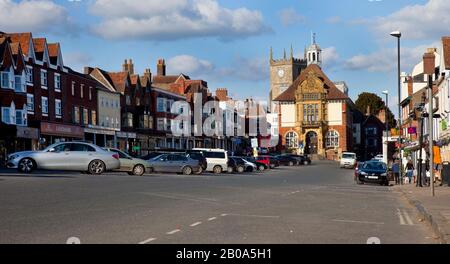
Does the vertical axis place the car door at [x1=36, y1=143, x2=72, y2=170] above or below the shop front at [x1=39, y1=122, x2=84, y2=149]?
below

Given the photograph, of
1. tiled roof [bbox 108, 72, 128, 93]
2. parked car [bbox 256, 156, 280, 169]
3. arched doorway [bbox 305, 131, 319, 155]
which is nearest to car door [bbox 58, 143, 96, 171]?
parked car [bbox 256, 156, 280, 169]

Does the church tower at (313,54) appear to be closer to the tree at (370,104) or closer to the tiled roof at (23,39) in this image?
the tree at (370,104)

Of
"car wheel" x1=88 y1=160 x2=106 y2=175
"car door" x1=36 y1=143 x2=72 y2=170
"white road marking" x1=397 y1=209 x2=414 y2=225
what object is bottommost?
"white road marking" x1=397 y1=209 x2=414 y2=225

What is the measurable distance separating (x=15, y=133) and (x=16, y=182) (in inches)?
1203

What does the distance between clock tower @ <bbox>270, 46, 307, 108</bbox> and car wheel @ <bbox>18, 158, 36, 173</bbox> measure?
139127mm

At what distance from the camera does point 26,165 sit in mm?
31641

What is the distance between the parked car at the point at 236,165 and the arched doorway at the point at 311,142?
2266 inches

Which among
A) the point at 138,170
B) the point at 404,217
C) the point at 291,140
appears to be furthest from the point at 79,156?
the point at 291,140

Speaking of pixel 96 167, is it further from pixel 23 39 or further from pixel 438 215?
pixel 23 39

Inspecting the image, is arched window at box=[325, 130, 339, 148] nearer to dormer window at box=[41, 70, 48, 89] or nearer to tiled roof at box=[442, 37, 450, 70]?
dormer window at box=[41, 70, 48, 89]

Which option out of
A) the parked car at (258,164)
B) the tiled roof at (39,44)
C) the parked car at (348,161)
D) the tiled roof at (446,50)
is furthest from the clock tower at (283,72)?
the tiled roof at (446,50)

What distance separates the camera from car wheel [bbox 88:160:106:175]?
106 ft

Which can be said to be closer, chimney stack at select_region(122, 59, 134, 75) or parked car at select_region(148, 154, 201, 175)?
parked car at select_region(148, 154, 201, 175)

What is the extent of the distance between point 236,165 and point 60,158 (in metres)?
27.9
